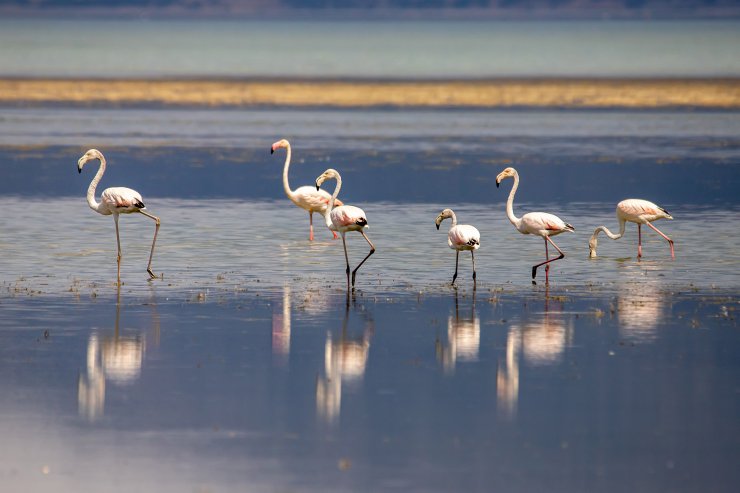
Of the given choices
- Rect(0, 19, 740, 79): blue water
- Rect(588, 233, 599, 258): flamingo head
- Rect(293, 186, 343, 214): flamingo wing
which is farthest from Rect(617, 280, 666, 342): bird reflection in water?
Rect(0, 19, 740, 79): blue water

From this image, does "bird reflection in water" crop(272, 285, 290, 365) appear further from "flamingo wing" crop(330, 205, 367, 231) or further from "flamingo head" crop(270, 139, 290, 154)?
"flamingo head" crop(270, 139, 290, 154)

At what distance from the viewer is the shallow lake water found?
10.6 metres

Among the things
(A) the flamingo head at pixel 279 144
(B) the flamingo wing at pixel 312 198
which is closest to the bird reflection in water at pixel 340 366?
(B) the flamingo wing at pixel 312 198

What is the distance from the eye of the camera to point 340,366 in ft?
44.5

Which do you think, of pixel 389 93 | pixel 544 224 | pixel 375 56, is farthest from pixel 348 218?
pixel 375 56

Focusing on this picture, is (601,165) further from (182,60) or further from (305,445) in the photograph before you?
(182,60)

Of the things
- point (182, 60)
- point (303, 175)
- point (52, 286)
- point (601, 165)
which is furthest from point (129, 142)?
point (182, 60)

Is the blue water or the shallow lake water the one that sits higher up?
the blue water

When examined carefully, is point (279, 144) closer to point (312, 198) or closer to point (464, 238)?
point (312, 198)

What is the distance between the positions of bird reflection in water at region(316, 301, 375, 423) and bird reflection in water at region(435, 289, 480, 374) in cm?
70

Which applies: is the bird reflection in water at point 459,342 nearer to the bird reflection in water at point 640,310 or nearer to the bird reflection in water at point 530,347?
the bird reflection in water at point 530,347

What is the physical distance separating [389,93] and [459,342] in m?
51.9

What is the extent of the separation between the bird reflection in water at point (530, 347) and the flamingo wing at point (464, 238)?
4.99 ft

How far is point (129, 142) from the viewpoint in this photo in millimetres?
42250
